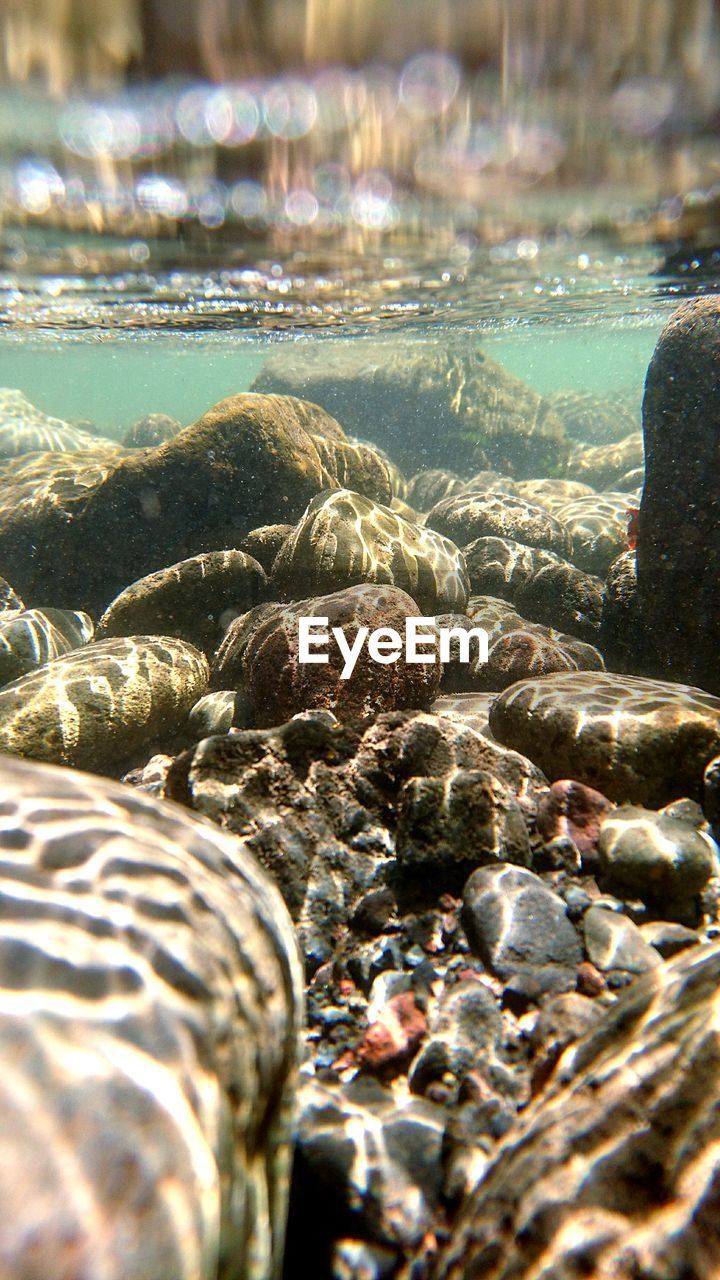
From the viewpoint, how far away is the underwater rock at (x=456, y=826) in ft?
11.8

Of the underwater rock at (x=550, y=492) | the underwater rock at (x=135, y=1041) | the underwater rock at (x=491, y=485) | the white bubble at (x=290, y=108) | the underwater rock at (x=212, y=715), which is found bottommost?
the underwater rock at (x=212, y=715)

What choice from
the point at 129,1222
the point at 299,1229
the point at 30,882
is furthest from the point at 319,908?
the point at 129,1222

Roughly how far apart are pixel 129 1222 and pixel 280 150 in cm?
768

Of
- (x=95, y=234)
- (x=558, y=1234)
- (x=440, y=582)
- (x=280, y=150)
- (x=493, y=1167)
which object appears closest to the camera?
(x=558, y=1234)

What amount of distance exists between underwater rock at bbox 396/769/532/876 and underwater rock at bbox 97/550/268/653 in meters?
4.99


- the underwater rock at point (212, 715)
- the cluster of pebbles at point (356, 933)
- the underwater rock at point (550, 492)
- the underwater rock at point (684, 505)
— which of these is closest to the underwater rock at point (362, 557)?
the cluster of pebbles at point (356, 933)

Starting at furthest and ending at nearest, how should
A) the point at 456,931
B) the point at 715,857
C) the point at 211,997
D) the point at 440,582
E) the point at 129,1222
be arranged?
the point at 440,582 → the point at 715,857 → the point at 456,931 → the point at 211,997 → the point at 129,1222

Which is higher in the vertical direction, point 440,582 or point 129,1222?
point 129,1222

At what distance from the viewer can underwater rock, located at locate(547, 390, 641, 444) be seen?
2866cm

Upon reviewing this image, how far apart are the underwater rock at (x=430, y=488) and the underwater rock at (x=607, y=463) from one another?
583cm

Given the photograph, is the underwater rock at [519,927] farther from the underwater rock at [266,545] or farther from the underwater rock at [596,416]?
the underwater rock at [596,416]

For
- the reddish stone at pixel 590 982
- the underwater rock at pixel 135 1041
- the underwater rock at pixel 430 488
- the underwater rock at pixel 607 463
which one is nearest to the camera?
the underwater rock at pixel 135 1041

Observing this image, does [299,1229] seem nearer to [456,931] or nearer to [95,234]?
[456,931]

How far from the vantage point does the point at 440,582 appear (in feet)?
26.9
